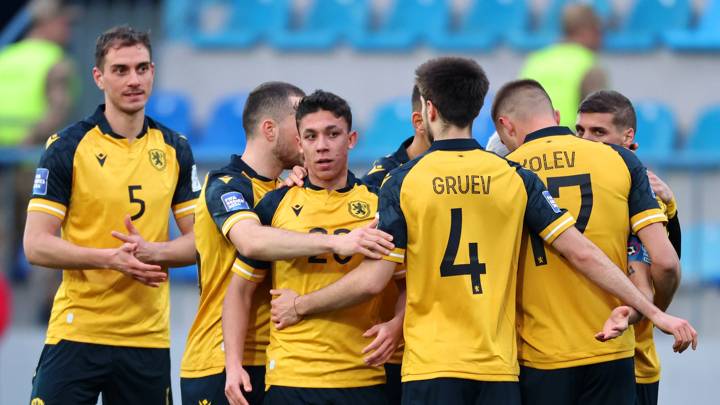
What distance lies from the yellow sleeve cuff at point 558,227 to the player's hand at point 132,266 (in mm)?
1864

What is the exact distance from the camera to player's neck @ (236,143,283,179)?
18.1 feet

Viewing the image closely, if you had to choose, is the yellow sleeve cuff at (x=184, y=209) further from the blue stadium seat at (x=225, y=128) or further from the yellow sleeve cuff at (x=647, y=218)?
the blue stadium seat at (x=225, y=128)

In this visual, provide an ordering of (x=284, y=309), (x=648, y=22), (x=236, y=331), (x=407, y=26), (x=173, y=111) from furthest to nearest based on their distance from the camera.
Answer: (x=407, y=26)
(x=648, y=22)
(x=173, y=111)
(x=236, y=331)
(x=284, y=309)

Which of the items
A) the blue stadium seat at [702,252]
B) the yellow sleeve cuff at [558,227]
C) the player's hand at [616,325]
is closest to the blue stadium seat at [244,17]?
the blue stadium seat at [702,252]

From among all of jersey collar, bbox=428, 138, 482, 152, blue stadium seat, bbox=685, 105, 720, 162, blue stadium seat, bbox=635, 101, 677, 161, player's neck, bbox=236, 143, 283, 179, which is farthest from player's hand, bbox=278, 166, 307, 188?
blue stadium seat, bbox=685, 105, 720, 162

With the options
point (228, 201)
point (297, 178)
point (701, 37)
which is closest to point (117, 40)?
point (228, 201)

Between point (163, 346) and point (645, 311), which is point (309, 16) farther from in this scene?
point (645, 311)

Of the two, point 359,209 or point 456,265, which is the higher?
point 359,209

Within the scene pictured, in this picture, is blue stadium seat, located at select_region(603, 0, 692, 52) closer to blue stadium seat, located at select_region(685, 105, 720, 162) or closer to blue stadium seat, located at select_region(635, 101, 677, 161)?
blue stadium seat, located at select_region(635, 101, 677, 161)

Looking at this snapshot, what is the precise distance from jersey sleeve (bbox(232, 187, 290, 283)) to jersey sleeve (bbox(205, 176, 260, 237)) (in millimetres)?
52

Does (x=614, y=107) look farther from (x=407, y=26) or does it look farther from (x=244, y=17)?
(x=244, y=17)

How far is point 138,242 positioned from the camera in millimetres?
5699

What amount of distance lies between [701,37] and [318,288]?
22.9 feet

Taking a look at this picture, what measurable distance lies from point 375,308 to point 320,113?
87cm
